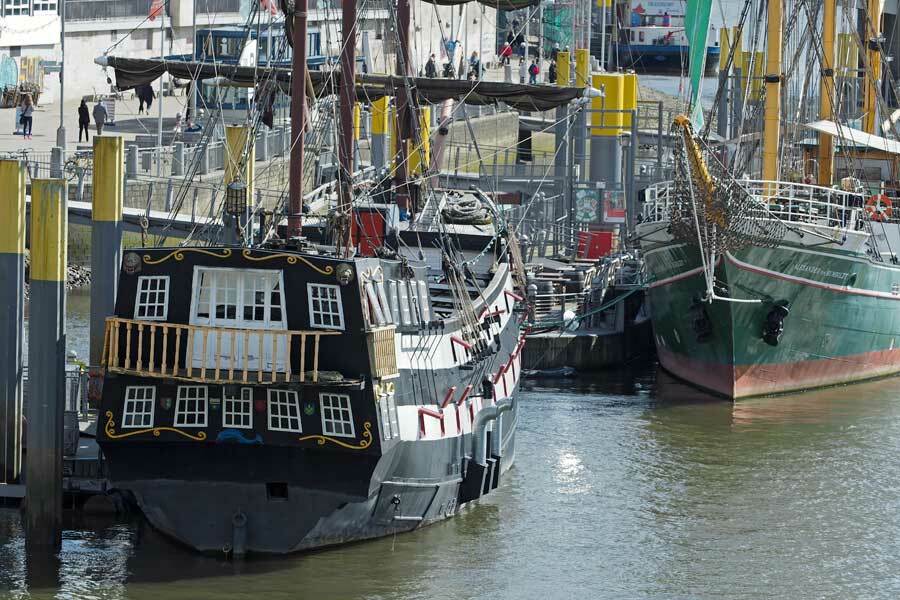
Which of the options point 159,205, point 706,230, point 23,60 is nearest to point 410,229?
point 706,230

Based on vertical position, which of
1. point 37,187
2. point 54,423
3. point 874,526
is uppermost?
point 37,187

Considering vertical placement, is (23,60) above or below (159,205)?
above

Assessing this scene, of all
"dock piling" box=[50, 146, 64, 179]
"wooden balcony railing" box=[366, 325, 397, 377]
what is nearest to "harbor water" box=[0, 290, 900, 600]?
"wooden balcony railing" box=[366, 325, 397, 377]

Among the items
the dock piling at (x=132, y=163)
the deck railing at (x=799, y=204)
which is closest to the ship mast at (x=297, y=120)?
the deck railing at (x=799, y=204)

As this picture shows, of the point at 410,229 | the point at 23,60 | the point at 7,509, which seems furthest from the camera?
the point at 23,60

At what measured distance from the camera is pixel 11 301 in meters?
27.9

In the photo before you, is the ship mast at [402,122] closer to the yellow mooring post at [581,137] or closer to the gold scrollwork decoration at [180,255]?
the yellow mooring post at [581,137]

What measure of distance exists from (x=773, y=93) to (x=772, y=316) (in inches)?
250

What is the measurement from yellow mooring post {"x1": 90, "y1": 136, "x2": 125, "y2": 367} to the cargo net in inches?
676

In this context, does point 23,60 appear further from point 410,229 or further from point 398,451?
point 398,451

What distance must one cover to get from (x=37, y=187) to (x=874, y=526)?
47.0ft

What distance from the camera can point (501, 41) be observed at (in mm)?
101062

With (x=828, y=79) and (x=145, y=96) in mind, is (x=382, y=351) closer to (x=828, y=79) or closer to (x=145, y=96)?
(x=828, y=79)

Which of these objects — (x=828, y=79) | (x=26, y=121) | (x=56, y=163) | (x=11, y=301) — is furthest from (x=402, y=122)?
(x=26, y=121)
